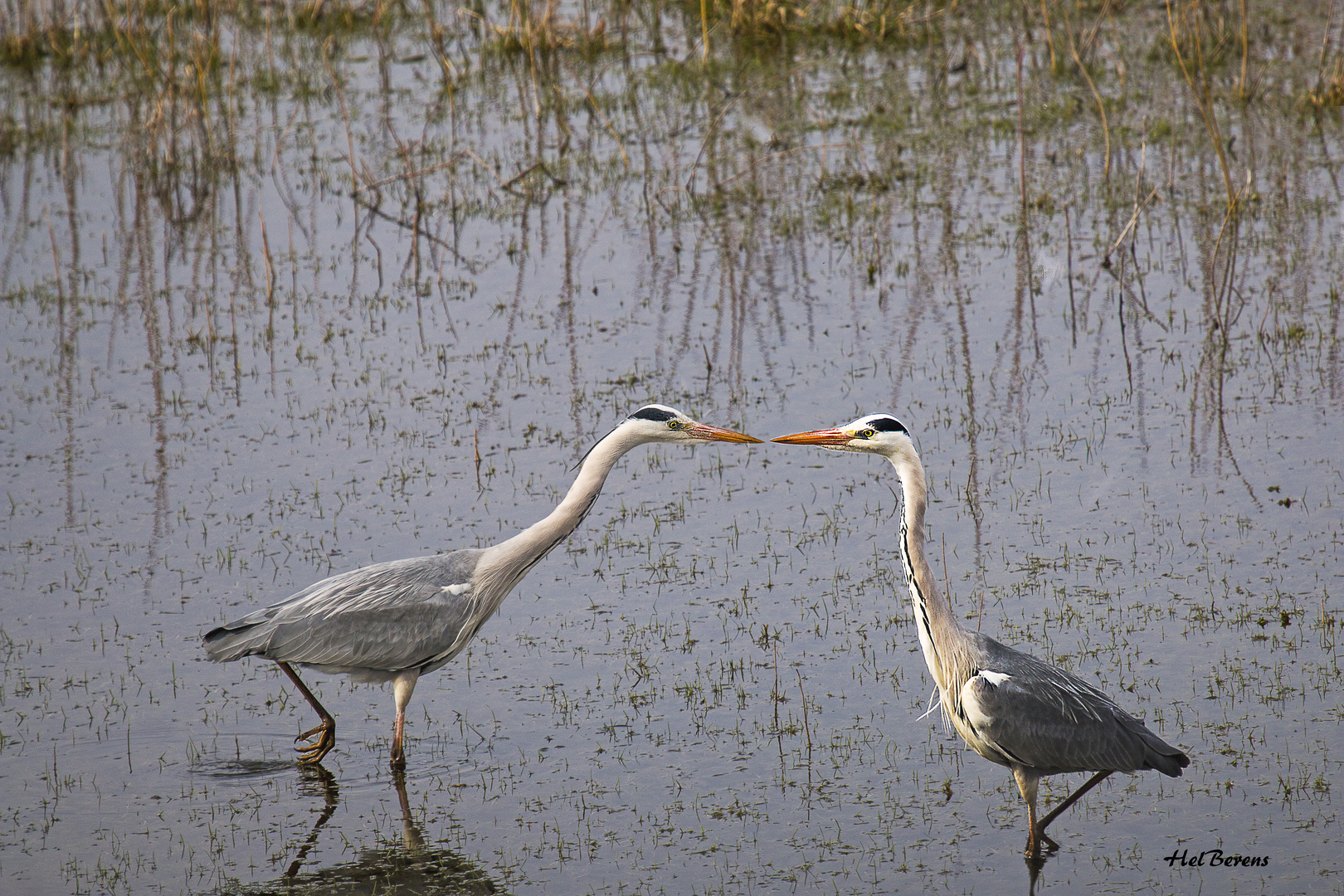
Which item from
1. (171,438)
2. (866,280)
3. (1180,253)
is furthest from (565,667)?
(1180,253)

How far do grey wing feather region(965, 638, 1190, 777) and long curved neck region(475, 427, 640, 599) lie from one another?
2148mm

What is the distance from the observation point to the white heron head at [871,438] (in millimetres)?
5988

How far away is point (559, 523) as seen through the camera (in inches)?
269

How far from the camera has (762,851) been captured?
5.71 meters

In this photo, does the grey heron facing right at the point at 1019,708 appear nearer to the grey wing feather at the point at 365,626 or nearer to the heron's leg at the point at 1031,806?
the heron's leg at the point at 1031,806

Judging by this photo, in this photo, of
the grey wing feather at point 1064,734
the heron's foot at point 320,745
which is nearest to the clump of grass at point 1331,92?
the grey wing feather at point 1064,734

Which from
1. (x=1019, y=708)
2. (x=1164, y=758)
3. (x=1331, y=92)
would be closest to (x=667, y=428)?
(x=1019, y=708)

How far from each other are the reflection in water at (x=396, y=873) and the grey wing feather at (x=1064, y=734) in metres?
2.15

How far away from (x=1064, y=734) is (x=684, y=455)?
4.64 meters

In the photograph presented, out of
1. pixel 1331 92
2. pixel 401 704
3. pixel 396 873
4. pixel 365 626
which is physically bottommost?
pixel 396 873

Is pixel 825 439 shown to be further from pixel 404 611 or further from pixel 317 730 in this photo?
pixel 317 730

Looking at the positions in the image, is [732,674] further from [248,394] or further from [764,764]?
[248,394]
